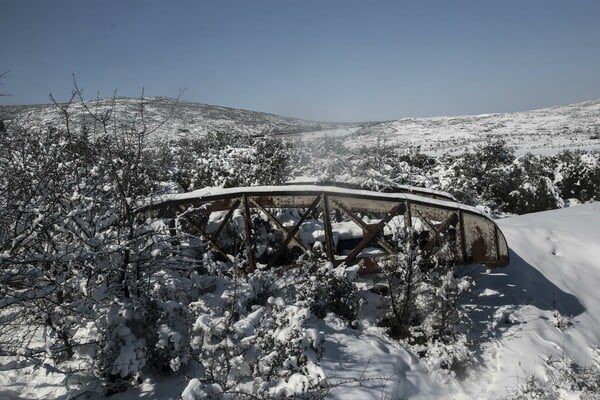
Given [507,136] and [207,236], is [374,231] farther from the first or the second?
[507,136]

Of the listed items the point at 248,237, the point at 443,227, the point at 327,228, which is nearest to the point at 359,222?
the point at 327,228

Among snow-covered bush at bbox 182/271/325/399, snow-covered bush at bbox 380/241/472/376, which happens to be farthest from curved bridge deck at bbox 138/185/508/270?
snow-covered bush at bbox 182/271/325/399

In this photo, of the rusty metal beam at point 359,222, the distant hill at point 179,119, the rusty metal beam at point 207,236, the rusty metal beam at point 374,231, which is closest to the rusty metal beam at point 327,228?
the rusty metal beam at point 359,222

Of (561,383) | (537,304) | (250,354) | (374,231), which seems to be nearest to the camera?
(250,354)

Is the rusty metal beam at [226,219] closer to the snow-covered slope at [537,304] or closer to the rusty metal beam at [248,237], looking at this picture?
the rusty metal beam at [248,237]

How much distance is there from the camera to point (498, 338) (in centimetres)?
557

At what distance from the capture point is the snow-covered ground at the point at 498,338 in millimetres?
4160

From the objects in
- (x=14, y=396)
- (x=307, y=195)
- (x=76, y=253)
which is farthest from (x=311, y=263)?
(x=14, y=396)

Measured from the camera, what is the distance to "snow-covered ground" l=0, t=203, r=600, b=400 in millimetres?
4160

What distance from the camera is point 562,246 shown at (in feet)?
26.0

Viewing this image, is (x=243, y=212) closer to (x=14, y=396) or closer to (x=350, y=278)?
(x=350, y=278)

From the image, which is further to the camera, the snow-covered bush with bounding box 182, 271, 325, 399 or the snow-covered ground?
the snow-covered ground

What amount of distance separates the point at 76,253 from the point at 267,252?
3528mm

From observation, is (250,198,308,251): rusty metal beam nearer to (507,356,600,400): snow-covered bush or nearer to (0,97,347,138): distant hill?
(507,356,600,400): snow-covered bush
